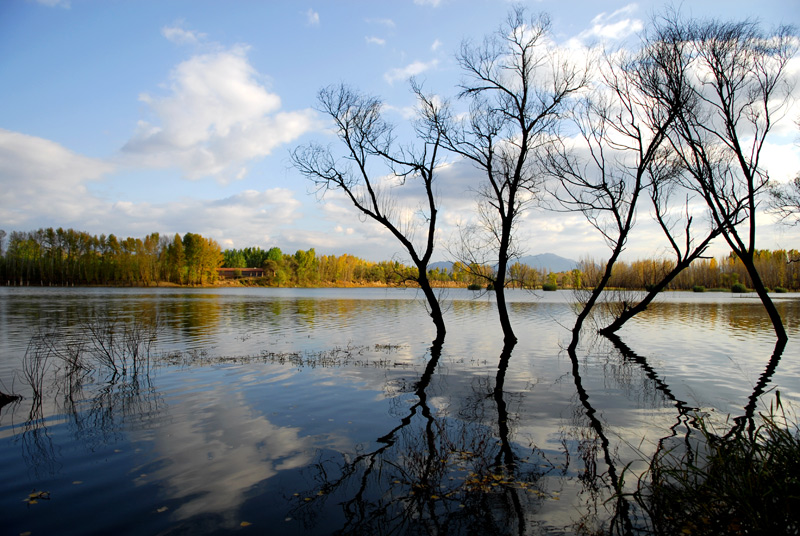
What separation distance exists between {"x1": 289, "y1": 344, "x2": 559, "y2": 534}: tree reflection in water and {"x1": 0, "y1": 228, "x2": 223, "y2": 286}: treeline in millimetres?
141267

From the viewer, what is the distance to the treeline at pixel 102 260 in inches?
4624

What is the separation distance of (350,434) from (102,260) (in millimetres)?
145353

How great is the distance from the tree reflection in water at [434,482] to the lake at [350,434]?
0.11 feet

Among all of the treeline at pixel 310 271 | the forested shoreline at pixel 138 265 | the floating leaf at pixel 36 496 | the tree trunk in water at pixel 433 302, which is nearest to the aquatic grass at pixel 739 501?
the floating leaf at pixel 36 496

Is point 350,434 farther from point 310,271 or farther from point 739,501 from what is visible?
point 310,271

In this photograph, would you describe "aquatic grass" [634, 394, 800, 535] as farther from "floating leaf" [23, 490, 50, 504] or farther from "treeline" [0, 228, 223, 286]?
"treeline" [0, 228, 223, 286]

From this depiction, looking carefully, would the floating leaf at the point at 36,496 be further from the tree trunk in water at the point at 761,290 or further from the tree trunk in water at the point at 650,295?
the tree trunk in water at the point at 761,290

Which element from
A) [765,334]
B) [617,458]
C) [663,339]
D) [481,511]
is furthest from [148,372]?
[765,334]

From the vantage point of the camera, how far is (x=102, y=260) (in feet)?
412

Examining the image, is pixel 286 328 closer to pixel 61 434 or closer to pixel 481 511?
pixel 61 434

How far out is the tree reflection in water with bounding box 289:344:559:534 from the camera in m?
5.34

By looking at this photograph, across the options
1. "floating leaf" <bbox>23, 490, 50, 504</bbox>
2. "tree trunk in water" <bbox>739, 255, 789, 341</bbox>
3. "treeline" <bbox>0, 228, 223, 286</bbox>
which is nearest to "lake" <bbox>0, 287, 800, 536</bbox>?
"floating leaf" <bbox>23, 490, 50, 504</bbox>

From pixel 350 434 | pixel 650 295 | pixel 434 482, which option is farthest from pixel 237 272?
pixel 434 482

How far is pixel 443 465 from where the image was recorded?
7.00 m
